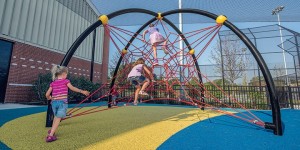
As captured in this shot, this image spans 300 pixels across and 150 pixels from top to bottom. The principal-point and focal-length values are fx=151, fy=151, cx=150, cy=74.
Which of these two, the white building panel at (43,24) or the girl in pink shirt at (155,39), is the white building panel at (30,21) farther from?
the girl in pink shirt at (155,39)

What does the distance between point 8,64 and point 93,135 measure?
8.26m

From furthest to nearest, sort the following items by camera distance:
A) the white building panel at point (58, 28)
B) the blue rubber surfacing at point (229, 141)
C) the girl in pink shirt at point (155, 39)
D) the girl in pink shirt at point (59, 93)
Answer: the white building panel at point (58, 28) → the girl in pink shirt at point (155, 39) → the girl in pink shirt at point (59, 93) → the blue rubber surfacing at point (229, 141)

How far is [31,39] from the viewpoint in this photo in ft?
28.5

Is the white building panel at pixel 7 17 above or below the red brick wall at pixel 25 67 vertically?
above

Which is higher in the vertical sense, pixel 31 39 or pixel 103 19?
pixel 31 39

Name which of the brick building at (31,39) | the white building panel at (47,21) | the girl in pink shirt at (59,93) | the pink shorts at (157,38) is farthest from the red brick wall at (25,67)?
the pink shorts at (157,38)

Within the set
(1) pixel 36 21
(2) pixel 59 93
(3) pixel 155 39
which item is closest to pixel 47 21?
(1) pixel 36 21

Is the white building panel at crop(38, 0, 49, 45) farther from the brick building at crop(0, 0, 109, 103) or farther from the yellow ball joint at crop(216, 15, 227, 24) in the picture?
the yellow ball joint at crop(216, 15, 227, 24)

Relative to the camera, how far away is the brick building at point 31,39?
24.6ft

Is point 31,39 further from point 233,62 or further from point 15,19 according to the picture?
point 233,62

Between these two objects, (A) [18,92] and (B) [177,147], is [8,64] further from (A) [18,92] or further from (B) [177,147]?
(B) [177,147]

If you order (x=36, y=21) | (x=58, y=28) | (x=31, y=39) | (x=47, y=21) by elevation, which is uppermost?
(x=47, y=21)

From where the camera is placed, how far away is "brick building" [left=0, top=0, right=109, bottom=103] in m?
7.51

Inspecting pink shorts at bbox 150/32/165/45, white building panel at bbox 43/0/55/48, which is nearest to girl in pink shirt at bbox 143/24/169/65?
pink shorts at bbox 150/32/165/45
